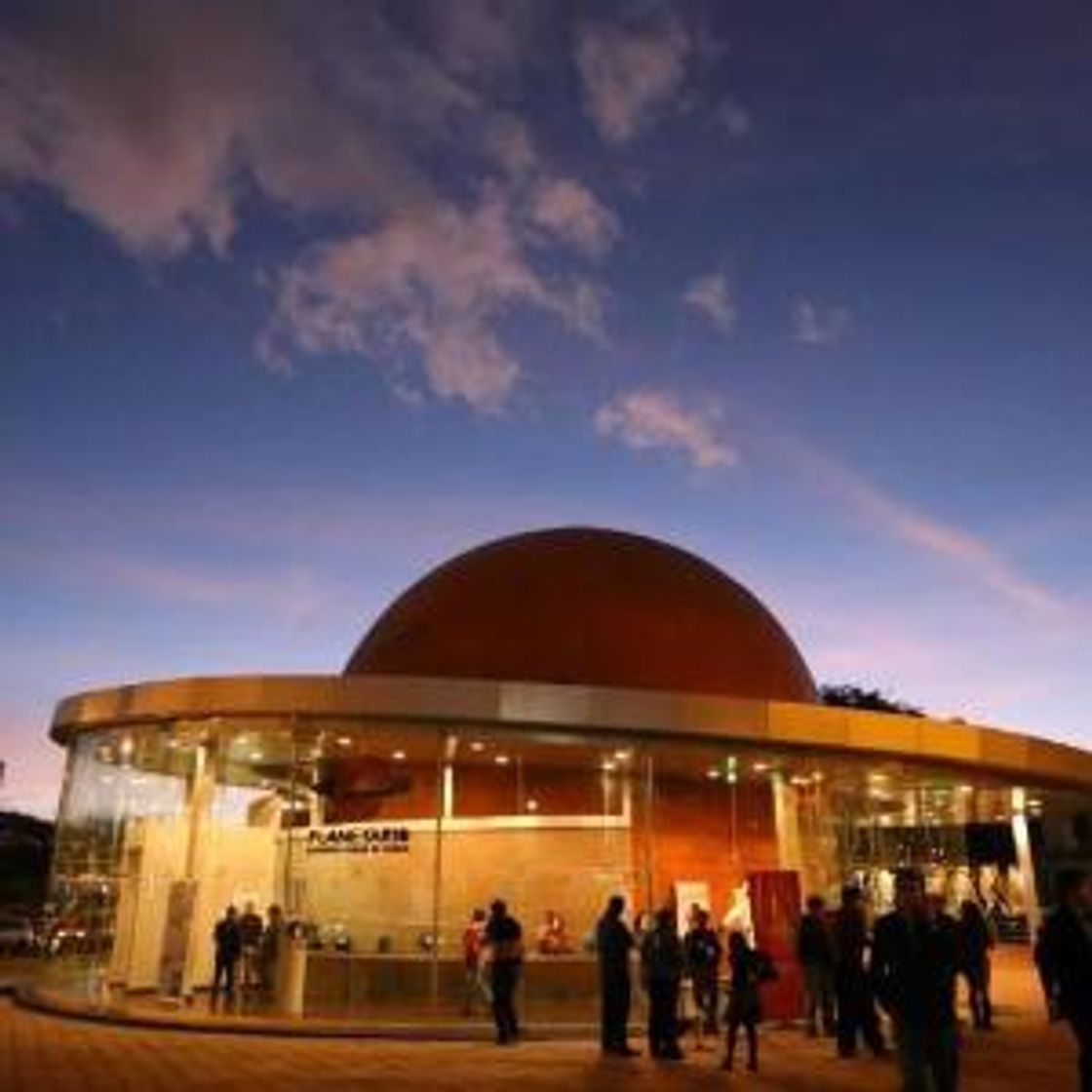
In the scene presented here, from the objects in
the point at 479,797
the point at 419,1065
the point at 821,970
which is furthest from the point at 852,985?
the point at 479,797

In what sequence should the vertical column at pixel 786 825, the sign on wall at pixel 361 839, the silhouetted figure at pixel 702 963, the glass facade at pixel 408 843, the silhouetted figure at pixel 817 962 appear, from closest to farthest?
the silhouetted figure at pixel 817 962 → the silhouetted figure at pixel 702 963 → the glass facade at pixel 408 843 → the sign on wall at pixel 361 839 → the vertical column at pixel 786 825

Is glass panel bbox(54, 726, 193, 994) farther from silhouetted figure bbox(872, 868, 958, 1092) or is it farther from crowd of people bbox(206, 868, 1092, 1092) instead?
silhouetted figure bbox(872, 868, 958, 1092)

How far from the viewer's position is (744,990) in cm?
1385

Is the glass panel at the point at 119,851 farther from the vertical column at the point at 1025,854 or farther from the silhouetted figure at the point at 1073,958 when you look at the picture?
the vertical column at the point at 1025,854

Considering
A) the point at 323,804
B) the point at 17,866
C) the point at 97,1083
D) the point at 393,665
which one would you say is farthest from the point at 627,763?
the point at 17,866

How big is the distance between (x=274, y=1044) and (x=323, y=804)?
6662 millimetres

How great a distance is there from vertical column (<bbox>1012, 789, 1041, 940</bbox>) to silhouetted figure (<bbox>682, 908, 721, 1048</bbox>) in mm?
15527

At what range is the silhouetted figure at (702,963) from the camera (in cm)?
1573

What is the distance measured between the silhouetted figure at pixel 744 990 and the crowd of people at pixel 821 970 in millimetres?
14

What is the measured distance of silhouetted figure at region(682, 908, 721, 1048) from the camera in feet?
51.6

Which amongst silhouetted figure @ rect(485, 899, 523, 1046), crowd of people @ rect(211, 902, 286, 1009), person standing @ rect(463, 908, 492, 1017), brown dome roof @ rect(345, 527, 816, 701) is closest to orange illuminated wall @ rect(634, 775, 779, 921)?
brown dome roof @ rect(345, 527, 816, 701)

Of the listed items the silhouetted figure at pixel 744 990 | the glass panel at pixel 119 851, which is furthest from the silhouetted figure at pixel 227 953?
the silhouetted figure at pixel 744 990

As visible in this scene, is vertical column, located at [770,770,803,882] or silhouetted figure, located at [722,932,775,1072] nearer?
silhouetted figure, located at [722,932,775,1072]

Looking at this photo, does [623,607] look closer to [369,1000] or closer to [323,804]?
[323,804]
